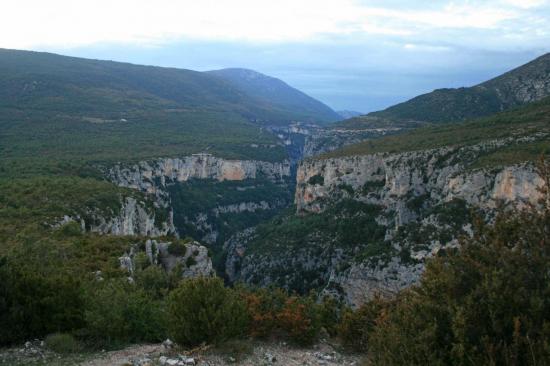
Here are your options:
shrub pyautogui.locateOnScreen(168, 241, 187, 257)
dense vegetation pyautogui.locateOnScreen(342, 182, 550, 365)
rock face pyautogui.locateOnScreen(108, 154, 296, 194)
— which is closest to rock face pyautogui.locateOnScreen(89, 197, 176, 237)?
shrub pyautogui.locateOnScreen(168, 241, 187, 257)

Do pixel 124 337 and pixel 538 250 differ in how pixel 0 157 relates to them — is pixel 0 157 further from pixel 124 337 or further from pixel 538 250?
pixel 538 250

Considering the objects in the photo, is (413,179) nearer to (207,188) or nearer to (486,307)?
(486,307)

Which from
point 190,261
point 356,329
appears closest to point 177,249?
point 190,261

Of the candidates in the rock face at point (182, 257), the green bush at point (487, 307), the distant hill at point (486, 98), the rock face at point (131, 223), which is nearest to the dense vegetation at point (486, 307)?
the green bush at point (487, 307)

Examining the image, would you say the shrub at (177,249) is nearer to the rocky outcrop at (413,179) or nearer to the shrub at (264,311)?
the shrub at (264,311)

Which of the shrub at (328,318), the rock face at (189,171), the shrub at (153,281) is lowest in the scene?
the rock face at (189,171)

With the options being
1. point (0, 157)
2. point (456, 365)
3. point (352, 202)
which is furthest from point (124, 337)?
point (0, 157)

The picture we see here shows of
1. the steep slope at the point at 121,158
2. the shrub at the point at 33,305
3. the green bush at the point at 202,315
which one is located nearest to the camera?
the green bush at the point at 202,315

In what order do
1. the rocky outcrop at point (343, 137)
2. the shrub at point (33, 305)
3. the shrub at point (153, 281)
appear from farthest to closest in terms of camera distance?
the rocky outcrop at point (343, 137), the shrub at point (153, 281), the shrub at point (33, 305)

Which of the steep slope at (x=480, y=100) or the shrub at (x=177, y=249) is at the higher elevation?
the steep slope at (x=480, y=100)
